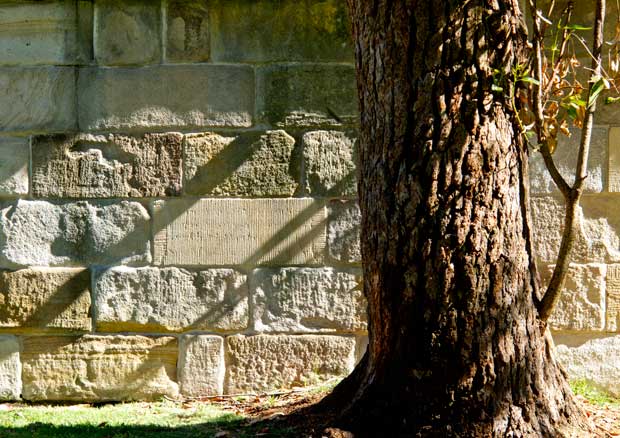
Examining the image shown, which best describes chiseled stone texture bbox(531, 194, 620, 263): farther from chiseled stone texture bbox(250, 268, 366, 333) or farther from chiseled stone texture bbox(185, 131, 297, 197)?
chiseled stone texture bbox(185, 131, 297, 197)

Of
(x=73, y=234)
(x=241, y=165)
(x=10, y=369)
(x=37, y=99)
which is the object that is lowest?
(x=10, y=369)

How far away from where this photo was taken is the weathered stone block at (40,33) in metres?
4.16

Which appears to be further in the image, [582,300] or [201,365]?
[201,365]

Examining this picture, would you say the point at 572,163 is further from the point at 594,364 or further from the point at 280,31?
the point at 280,31

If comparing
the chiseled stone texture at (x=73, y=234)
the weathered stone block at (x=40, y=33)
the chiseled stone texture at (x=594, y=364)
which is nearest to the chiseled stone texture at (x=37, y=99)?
the weathered stone block at (x=40, y=33)

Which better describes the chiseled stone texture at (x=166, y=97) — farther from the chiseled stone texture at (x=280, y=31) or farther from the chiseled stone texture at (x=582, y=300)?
the chiseled stone texture at (x=582, y=300)

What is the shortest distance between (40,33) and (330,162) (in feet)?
5.78

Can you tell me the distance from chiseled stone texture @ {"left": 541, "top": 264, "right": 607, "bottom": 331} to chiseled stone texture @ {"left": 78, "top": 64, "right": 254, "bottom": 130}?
1906mm

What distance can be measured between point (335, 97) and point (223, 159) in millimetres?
698

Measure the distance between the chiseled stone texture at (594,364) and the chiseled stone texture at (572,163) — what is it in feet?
2.76

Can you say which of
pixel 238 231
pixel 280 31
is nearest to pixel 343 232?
pixel 238 231

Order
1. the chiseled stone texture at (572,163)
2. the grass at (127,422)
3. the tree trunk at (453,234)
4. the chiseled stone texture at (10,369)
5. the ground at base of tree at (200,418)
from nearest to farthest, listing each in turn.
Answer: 1. the tree trunk at (453,234)
2. the ground at base of tree at (200,418)
3. the grass at (127,422)
4. the chiseled stone texture at (572,163)
5. the chiseled stone texture at (10,369)

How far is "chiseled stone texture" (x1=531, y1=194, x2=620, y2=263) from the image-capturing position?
4.02 m

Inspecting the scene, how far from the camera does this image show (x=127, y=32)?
163 inches
